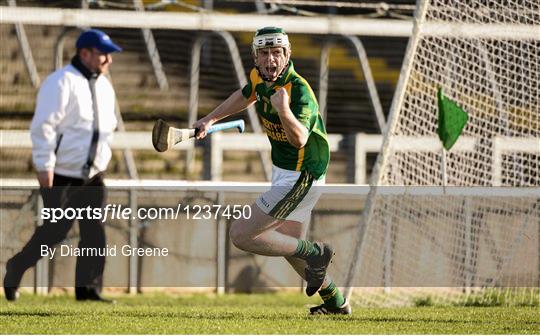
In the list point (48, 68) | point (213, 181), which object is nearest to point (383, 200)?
point (213, 181)

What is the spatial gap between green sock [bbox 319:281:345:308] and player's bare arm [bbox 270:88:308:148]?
1.15 m

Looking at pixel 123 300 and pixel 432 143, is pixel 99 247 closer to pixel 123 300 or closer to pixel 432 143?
pixel 123 300

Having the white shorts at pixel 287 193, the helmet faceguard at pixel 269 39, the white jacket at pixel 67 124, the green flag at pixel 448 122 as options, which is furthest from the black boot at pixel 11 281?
the green flag at pixel 448 122

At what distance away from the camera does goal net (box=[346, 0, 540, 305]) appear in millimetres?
9984

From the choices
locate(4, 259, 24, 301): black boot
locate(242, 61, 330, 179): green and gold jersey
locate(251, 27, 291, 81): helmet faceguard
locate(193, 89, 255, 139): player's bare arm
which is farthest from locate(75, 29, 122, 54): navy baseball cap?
locate(251, 27, 291, 81): helmet faceguard

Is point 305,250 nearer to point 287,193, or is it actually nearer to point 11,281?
point 287,193

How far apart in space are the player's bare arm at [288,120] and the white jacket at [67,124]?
2381 millimetres

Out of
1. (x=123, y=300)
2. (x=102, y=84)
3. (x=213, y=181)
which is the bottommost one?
(x=123, y=300)

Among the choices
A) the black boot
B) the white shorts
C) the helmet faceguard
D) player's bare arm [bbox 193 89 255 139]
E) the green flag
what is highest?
the helmet faceguard

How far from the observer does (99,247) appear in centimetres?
946

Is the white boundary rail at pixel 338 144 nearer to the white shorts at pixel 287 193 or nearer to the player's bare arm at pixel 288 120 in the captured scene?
the white shorts at pixel 287 193

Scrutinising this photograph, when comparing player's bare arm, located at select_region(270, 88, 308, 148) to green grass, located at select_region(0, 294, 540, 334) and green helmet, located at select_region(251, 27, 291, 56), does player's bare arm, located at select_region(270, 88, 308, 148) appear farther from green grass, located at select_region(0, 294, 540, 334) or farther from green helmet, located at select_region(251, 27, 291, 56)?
green grass, located at select_region(0, 294, 540, 334)

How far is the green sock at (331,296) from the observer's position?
8070 millimetres

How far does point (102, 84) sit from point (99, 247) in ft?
3.46
